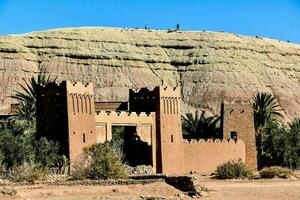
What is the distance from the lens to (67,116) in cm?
4003

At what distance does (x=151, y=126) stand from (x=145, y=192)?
15.1m

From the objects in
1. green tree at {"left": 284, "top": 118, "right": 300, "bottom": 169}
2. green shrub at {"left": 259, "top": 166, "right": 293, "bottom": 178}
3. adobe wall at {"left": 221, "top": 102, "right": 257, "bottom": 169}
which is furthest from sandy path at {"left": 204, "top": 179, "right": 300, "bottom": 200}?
green tree at {"left": 284, "top": 118, "right": 300, "bottom": 169}

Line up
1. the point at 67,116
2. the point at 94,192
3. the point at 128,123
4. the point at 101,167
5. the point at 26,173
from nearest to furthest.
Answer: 1. the point at 94,192
2. the point at 26,173
3. the point at 101,167
4. the point at 67,116
5. the point at 128,123

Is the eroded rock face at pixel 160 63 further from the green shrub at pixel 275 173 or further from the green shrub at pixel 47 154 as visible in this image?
the green shrub at pixel 275 173

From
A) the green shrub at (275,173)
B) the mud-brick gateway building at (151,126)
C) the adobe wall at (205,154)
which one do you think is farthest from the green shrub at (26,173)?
the adobe wall at (205,154)

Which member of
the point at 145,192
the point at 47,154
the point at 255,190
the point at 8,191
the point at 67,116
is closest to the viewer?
the point at 8,191

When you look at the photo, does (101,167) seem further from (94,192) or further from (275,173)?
(275,173)

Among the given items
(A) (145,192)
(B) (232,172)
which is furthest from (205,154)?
(A) (145,192)

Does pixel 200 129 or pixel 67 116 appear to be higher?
pixel 67 116

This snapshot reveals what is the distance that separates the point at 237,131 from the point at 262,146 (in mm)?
5479

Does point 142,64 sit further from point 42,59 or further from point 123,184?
point 123,184

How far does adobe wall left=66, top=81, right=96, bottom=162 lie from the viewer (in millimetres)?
39969

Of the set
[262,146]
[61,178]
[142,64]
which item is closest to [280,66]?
[142,64]

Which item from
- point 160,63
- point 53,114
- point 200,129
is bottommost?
point 200,129
